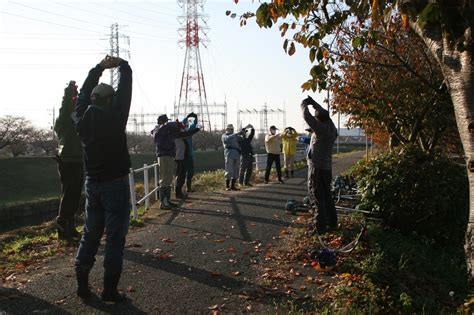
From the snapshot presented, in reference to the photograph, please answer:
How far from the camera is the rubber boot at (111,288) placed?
14.6 feet

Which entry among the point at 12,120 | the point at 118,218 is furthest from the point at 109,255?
the point at 12,120

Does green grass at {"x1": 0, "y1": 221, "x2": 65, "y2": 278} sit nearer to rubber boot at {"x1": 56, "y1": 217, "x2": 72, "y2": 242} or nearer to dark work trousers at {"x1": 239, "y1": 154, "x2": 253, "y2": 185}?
rubber boot at {"x1": 56, "y1": 217, "x2": 72, "y2": 242}

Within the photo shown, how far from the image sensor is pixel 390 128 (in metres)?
11.6

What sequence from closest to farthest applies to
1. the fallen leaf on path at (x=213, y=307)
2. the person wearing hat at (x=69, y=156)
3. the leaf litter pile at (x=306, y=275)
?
the fallen leaf on path at (x=213, y=307) → the leaf litter pile at (x=306, y=275) → the person wearing hat at (x=69, y=156)

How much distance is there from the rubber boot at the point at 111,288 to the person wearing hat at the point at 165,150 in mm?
5188

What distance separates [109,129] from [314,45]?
110 inches

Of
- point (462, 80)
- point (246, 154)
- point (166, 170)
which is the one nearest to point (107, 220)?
point (462, 80)

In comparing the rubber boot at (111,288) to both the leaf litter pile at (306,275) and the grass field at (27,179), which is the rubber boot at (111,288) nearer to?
the leaf litter pile at (306,275)

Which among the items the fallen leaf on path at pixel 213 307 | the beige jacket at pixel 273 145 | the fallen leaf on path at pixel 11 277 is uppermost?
the beige jacket at pixel 273 145

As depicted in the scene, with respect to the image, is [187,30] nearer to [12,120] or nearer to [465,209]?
[12,120]

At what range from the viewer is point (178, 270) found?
5605 mm

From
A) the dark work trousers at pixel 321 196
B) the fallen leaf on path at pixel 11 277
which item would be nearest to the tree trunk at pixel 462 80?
the dark work trousers at pixel 321 196

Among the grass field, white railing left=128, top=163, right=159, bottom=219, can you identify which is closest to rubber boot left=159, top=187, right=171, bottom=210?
white railing left=128, top=163, right=159, bottom=219

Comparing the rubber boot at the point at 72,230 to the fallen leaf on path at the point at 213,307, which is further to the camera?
the rubber boot at the point at 72,230
